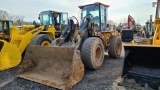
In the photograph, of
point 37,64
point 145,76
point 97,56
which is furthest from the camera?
point 97,56

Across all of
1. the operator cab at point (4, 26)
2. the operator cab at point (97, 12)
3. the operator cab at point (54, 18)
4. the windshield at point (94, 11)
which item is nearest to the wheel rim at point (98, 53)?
the operator cab at point (97, 12)

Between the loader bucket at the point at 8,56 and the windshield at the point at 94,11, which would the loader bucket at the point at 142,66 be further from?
the loader bucket at the point at 8,56

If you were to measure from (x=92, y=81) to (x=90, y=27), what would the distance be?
2.10m

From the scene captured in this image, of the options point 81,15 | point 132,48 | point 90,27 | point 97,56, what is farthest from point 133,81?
point 81,15

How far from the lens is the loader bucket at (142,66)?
3.90 metres

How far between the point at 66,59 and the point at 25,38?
280 cm

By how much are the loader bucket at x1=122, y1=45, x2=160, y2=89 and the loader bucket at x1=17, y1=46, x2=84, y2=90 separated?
3.75 ft

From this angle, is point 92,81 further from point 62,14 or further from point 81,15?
point 62,14

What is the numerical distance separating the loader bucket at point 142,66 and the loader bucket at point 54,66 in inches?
45.1

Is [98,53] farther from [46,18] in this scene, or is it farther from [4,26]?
[4,26]

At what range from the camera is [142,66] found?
14.0ft

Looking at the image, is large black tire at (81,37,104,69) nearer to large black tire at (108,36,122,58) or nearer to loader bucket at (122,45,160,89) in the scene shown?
loader bucket at (122,45,160,89)

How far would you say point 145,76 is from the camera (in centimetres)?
401

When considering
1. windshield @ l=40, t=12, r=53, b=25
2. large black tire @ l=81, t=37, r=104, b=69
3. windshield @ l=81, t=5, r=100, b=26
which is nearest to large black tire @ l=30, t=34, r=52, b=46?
windshield @ l=81, t=5, r=100, b=26
